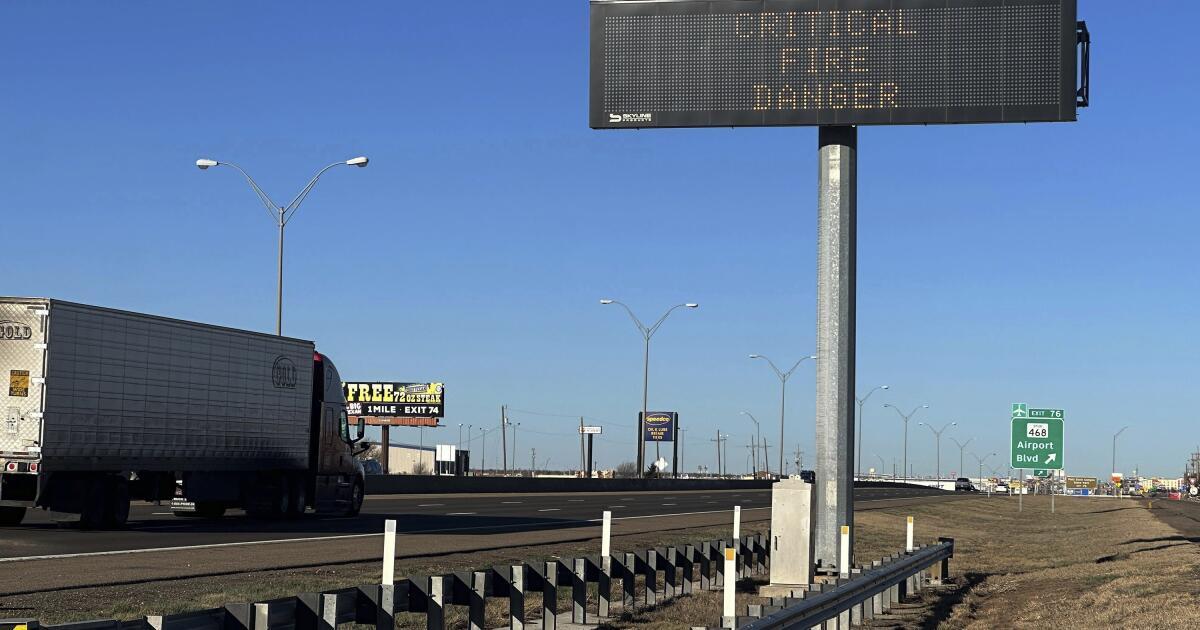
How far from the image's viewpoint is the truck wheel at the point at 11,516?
27.6 m

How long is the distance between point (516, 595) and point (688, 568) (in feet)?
19.8

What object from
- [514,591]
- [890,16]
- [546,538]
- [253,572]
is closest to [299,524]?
[546,538]

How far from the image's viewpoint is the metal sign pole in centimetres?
2202

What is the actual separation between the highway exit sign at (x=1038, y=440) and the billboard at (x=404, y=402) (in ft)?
267

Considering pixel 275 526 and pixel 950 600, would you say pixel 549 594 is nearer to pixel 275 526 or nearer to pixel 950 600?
pixel 950 600

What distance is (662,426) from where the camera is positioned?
15900 centimetres

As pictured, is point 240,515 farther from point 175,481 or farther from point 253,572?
point 253,572

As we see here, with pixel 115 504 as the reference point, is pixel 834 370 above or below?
above

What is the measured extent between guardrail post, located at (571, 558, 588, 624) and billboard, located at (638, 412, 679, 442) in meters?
142

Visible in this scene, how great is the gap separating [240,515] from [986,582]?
19633mm

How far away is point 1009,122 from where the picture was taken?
22406mm

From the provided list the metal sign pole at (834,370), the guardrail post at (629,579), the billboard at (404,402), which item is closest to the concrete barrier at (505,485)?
the metal sign pole at (834,370)

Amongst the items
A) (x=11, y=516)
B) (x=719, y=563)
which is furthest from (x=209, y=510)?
(x=719, y=563)

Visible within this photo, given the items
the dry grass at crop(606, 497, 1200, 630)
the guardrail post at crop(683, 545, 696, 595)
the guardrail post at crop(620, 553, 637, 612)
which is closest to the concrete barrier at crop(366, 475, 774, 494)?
the dry grass at crop(606, 497, 1200, 630)
